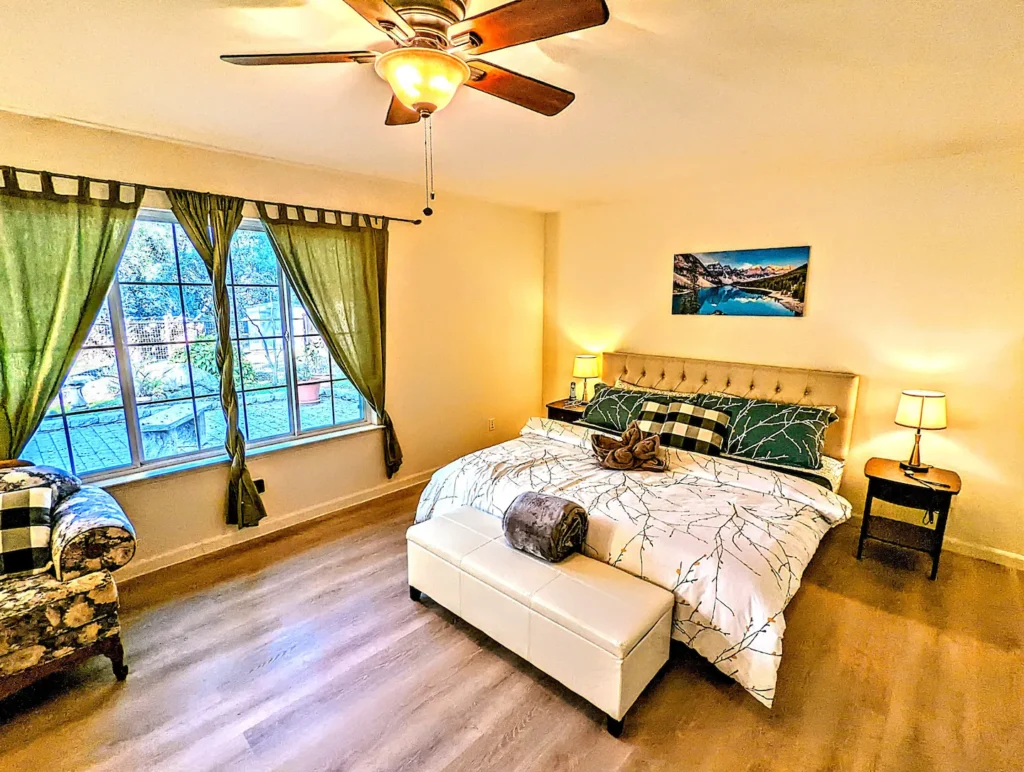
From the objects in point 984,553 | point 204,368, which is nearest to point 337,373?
point 204,368

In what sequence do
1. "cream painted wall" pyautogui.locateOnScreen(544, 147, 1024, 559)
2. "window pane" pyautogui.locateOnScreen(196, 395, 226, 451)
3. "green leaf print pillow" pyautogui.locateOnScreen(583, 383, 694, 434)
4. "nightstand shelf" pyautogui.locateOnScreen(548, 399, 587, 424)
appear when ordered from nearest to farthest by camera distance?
"cream painted wall" pyautogui.locateOnScreen(544, 147, 1024, 559) → "window pane" pyautogui.locateOnScreen(196, 395, 226, 451) → "green leaf print pillow" pyautogui.locateOnScreen(583, 383, 694, 434) → "nightstand shelf" pyautogui.locateOnScreen(548, 399, 587, 424)

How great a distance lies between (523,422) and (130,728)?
3.63 m

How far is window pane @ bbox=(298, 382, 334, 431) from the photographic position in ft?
11.4

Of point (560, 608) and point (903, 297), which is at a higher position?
point (903, 297)

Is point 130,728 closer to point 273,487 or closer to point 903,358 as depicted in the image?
point 273,487

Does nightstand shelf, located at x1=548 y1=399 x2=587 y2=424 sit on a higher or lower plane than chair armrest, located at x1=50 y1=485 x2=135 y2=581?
higher

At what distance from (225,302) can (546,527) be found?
2.31 m

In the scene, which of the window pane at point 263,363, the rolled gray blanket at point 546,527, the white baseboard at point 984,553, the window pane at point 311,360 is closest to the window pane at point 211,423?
the window pane at point 263,363

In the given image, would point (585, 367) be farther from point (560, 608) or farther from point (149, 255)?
point (149, 255)

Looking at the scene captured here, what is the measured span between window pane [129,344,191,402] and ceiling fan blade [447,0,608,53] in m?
2.51

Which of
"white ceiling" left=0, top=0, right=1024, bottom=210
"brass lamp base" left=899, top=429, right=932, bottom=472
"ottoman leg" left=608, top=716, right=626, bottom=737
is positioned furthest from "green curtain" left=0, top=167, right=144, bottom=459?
"brass lamp base" left=899, top=429, right=932, bottom=472

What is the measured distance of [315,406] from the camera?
3562 millimetres

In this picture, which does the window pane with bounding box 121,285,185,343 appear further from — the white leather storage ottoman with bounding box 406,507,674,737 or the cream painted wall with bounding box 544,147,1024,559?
the cream painted wall with bounding box 544,147,1024,559

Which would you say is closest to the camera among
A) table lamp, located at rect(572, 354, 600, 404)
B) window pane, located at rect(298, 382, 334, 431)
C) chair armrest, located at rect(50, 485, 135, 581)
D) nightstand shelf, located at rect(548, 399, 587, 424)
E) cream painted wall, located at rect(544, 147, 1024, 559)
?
chair armrest, located at rect(50, 485, 135, 581)
